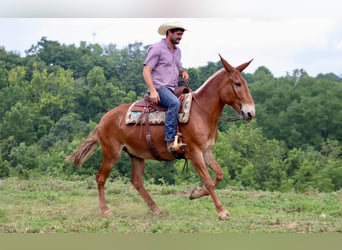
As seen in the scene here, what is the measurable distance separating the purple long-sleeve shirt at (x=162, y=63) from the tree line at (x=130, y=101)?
22.1m

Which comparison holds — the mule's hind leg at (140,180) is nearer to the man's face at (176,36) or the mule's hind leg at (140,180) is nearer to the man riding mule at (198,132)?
the man riding mule at (198,132)

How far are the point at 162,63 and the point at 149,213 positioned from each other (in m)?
2.07

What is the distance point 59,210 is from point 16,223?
4.54 ft

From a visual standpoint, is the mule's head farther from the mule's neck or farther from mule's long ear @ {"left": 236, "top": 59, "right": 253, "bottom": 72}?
the mule's neck

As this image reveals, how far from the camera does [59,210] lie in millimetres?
8289

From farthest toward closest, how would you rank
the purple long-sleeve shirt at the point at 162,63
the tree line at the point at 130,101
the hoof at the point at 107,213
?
the tree line at the point at 130,101, the hoof at the point at 107,213, the purple long-sleeve shirt at the point at 162,63

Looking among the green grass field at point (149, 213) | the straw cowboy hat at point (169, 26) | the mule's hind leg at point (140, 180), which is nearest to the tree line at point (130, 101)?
the green grass field at point (149, 213)

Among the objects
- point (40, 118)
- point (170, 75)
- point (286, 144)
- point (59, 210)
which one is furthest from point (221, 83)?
point (286, 144)

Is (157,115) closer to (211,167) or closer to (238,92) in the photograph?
(211,167)

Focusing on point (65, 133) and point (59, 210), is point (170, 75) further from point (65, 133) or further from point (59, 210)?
point (65, 133)

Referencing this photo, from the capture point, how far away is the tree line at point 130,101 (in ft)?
129

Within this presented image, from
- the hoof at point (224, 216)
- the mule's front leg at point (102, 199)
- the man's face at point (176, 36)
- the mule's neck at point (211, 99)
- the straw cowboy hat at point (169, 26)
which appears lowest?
the hoof at point (224, 216)

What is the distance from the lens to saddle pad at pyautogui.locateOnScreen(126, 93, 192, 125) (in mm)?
7660

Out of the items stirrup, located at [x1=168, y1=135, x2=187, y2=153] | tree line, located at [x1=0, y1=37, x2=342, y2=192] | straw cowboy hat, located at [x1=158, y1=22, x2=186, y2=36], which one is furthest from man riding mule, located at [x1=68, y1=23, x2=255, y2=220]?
tree line, located at [x1=0, y1=37, x2=342, y2=192]
